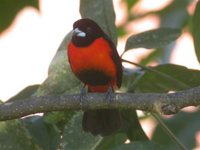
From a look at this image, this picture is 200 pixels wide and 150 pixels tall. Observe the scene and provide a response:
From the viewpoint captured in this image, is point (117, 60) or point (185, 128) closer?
point (117, 60)

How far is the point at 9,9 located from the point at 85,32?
1374 millimetres

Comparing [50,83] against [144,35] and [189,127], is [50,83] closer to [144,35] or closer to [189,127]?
[144,35]

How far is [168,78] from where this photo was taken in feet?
9.77

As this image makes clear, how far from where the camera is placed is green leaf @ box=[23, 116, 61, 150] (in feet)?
9.16

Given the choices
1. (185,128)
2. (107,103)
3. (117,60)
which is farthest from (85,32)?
(107,103)

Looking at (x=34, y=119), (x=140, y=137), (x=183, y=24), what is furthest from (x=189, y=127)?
(x=34, y=119)

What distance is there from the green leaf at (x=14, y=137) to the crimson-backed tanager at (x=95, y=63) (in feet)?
1.63

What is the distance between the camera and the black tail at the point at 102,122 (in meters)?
2.98

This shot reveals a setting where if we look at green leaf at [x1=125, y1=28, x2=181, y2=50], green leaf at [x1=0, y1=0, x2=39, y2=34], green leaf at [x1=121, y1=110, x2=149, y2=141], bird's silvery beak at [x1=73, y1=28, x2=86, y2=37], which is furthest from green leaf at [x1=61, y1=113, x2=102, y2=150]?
green leaf at [x1=0, y1=0, x2=39, y2=34]

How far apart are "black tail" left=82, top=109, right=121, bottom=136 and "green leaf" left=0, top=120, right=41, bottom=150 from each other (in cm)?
39

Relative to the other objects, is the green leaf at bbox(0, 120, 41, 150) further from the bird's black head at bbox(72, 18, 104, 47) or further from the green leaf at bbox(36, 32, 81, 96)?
the bird's black head at bbox(72, 18, 104, 47)

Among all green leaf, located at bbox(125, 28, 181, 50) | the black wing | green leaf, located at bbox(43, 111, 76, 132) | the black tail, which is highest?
green leaf, located at bbox(125, 28, 181, 50)

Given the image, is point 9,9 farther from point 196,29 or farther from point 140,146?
point 196,29

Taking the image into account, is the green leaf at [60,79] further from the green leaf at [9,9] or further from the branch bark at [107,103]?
the green leaf at [9,9]
